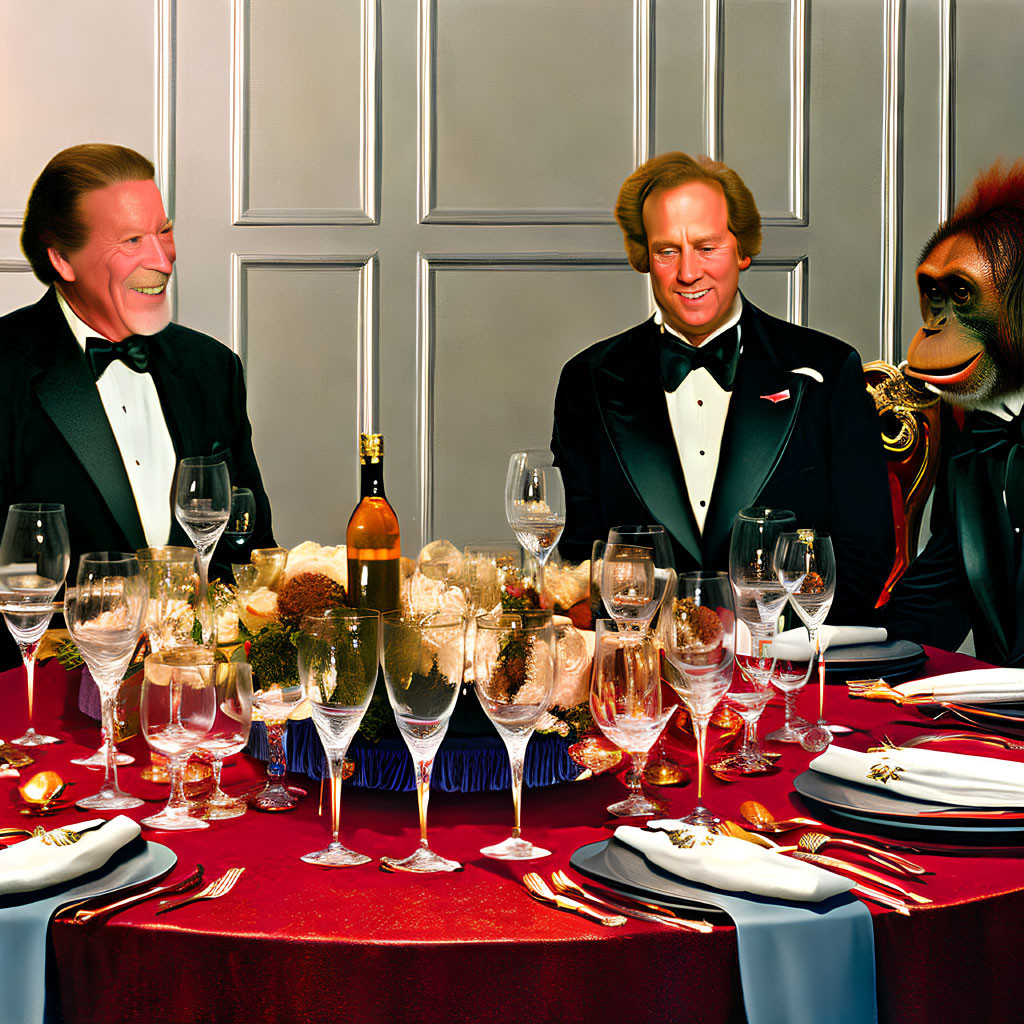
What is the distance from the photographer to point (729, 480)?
3318 millimetres

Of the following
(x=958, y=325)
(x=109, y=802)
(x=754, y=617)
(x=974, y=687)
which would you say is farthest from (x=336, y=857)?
(x=958, y=325)

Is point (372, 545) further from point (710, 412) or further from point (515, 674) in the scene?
point (710, 412)

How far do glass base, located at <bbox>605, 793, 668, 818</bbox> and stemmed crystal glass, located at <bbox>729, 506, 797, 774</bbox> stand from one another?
0.18 m

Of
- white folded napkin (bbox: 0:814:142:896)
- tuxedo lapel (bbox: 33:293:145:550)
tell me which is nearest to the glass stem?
white folded napkin (bbox: 0:814:142:896)

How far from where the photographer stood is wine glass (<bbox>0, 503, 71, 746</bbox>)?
1683mm

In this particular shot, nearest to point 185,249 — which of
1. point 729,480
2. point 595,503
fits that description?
point 595,503

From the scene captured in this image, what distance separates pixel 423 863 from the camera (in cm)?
116

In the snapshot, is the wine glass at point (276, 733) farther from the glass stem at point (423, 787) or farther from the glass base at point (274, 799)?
the glass stem at point (423, 787)

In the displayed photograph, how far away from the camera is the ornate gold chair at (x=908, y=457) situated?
10.9 feet

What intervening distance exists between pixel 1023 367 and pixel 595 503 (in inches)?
51.1

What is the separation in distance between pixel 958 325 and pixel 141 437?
2.47 metres

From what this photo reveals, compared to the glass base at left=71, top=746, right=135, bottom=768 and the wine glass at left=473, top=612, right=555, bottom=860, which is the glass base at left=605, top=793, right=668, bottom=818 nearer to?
the wine glass at left=473, top=612, right=555, bottom=860

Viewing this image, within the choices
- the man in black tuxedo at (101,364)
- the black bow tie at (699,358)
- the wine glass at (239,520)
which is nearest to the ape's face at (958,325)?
the black bow tie at (699,358)

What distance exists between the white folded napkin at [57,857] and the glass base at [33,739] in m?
0.49
